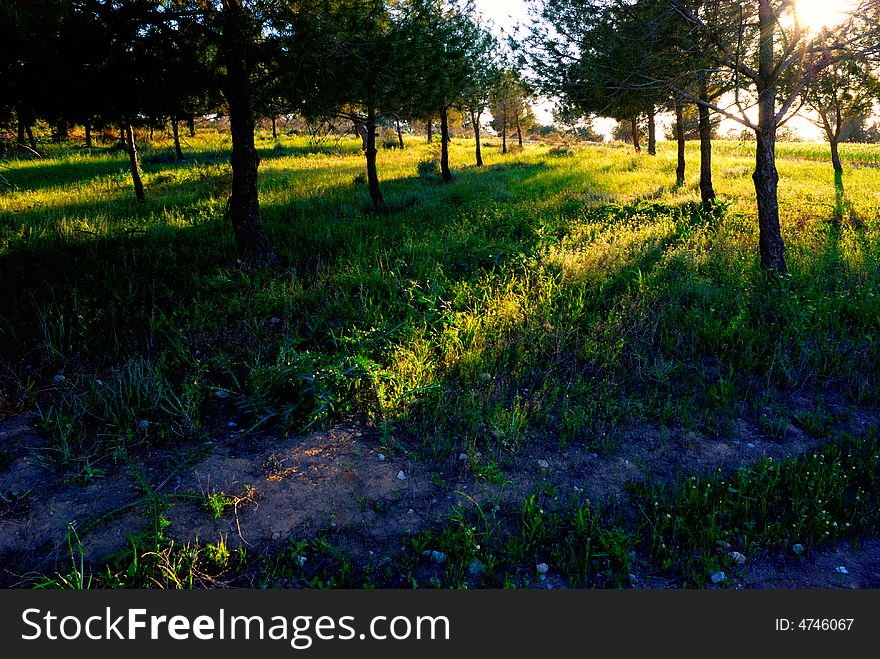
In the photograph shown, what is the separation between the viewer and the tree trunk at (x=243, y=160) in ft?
25.5

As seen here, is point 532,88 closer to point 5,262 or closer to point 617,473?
point 617,473

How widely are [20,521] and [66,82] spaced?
6394mm

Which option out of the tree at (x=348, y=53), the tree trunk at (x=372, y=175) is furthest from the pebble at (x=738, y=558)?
the tree trunk at (x=372, y=175)

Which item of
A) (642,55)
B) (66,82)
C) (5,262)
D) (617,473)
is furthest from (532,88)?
(5,262)

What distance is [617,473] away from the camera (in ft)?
12.5

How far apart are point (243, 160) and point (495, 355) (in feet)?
18.4

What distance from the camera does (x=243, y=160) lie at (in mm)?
8211

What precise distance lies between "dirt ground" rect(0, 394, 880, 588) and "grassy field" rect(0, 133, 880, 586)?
4.8 inches

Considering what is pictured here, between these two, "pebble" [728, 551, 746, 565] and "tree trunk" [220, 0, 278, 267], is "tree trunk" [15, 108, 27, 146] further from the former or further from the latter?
"pebble" [728, 551, 746, 565]

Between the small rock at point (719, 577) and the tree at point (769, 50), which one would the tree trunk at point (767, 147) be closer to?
the tree at point (769, 50)

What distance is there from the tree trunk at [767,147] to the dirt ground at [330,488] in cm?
361

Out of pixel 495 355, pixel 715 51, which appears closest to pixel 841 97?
pixel 715 51

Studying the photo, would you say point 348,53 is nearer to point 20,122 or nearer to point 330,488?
point 20,122

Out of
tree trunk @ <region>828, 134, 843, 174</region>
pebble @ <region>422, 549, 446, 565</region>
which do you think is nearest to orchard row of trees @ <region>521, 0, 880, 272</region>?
pebble @ <region>422, 549, 446, 565</region>
